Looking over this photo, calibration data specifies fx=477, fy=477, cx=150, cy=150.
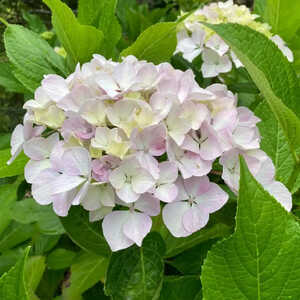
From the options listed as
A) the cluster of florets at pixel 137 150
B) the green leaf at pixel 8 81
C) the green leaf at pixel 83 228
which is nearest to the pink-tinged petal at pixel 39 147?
the cluster of florets at pixel 137 150

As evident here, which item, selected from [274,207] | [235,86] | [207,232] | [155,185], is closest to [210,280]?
[274,207]

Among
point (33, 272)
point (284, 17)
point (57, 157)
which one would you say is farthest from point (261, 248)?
point (284, 17)

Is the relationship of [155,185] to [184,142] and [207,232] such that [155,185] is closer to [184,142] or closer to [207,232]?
[184,142]

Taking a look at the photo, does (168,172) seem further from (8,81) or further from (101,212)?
(8,81)

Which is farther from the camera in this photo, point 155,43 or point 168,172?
point 155,43

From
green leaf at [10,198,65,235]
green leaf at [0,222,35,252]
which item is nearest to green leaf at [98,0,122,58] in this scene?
green leaf at [10,198,65,235]

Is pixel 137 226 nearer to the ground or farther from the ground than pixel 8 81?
farther from the ground
